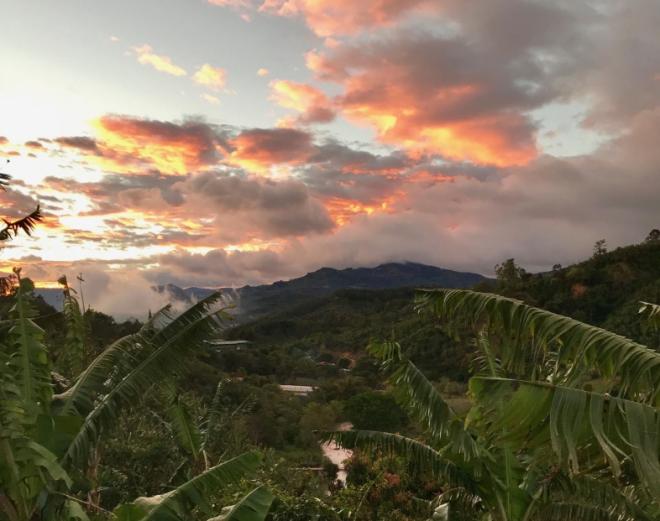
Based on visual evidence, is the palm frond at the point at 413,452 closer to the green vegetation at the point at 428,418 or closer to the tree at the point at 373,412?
the green vegetation at the point at 428,418

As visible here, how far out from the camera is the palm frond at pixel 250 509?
5.56 meters

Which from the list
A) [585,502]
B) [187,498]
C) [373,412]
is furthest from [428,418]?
[373,412]

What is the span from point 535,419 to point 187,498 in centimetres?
386

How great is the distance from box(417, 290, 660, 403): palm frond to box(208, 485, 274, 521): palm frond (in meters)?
2.76

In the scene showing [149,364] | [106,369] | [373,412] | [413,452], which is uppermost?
[149,364]

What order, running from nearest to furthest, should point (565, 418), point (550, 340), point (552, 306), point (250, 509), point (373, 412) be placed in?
point (565, 418) → point (550, 340) → point (250, 509) → point (373, 412) → point (552, 306)

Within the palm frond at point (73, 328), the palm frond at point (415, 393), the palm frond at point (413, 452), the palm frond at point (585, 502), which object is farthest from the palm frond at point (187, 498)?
the palm frond at point (585, 502)

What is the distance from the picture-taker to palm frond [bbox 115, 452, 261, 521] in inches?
203

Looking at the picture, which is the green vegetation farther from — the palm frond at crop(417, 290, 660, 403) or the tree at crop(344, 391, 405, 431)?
the tree at crop(344, 391, 405, 431)

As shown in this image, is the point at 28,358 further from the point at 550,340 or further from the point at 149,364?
the point at 550,340

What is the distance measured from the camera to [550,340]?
16.1 ft

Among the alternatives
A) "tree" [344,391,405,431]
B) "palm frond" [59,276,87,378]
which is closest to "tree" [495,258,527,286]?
"tree" [344,391,405,431]

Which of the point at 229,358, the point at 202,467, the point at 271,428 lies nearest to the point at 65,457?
the point at 202,467

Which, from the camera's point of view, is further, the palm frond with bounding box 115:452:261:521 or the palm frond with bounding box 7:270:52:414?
the palm frond with bounding box 7:270:52:414
